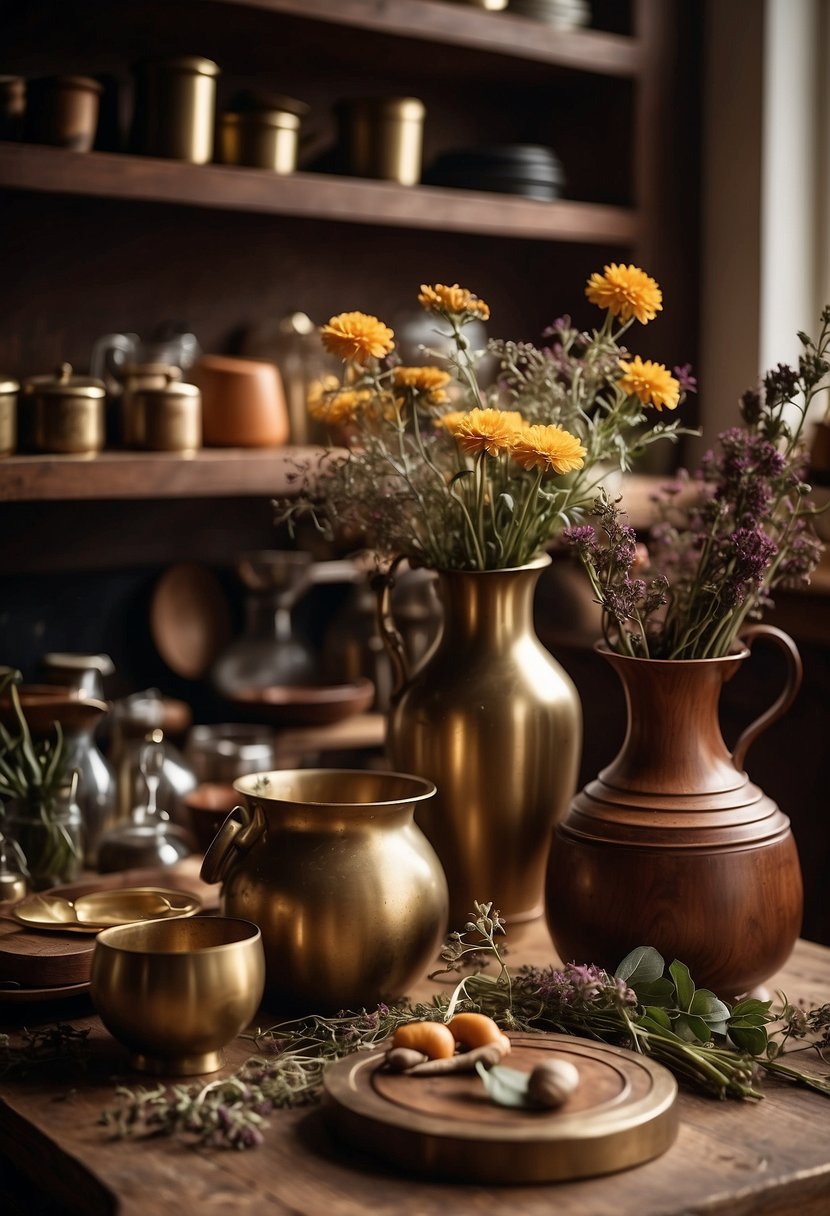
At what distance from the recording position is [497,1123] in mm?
900

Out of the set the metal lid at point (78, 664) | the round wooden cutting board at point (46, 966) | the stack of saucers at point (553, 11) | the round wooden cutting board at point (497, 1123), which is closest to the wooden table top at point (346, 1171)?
the round wooden cutting board at point (497, 1123)

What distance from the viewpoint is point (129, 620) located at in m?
2.44

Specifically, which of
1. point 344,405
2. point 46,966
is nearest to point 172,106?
point 344,405

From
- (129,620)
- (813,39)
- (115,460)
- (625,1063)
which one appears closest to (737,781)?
(625,1063)

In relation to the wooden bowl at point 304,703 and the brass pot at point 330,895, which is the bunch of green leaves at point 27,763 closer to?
the brass pot at point 330,895

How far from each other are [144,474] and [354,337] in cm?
80

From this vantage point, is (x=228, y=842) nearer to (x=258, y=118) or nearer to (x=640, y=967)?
(x=640, y=967)

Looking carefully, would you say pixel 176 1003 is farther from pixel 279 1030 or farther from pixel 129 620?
pixel 129 620

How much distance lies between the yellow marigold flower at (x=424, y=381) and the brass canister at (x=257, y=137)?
0.90 metres

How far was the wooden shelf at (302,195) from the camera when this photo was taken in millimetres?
1960

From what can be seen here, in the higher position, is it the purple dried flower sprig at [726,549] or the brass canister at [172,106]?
the brass canister at [172,106]

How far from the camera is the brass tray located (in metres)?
1.27

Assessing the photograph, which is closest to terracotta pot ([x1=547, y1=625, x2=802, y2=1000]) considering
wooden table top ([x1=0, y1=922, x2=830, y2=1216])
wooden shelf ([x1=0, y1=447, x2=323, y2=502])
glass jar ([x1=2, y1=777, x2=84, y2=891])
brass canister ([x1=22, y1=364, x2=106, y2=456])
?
wooden table top ([x1=0, y1=922, x2=830, y2=1216])

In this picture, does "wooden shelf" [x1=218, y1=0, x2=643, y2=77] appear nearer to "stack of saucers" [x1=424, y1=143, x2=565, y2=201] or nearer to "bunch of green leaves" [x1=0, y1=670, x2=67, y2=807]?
"stack of saucers" [x1=424, y1=143, x2=565, y2=201]
